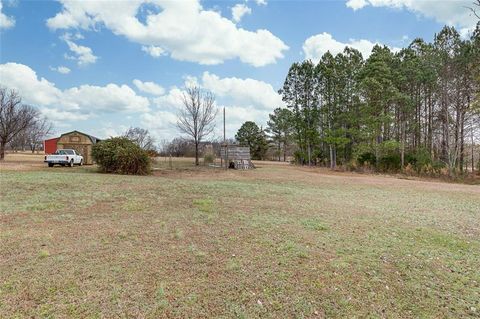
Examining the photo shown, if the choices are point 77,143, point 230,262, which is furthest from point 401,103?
point 77,143

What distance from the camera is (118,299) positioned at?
2590 millimetres

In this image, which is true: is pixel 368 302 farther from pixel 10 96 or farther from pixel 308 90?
pixel 10 96

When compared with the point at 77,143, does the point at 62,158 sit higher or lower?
lower

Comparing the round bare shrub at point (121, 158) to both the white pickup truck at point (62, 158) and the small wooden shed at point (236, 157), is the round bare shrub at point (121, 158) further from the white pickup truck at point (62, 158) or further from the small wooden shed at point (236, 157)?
the small wooden shed at point (236, 157)

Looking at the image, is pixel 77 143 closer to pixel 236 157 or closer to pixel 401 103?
pixel 236 157

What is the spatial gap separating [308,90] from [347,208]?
963 inches

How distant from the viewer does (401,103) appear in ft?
72.0

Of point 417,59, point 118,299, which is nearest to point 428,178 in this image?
point 417,59

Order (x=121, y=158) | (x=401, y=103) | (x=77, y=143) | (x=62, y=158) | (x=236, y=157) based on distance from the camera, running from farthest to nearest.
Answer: (x=77, y=143) → (x=236, y=157) → (x=401, y=103) → (x=62, y=158) → (x=121, y=158)

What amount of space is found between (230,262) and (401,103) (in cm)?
2308

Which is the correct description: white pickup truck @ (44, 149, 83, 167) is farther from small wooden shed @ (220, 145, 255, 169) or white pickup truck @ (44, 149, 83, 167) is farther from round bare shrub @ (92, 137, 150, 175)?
small wooden shed @ (220, 145, 255, 169)

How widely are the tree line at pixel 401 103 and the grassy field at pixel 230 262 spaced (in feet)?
44.9

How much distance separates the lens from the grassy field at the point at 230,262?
2.57m

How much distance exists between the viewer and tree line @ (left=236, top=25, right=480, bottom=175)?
1884 centimetres
